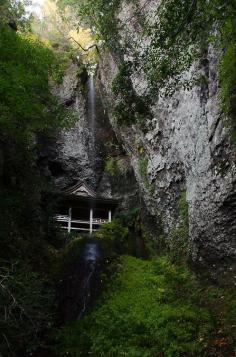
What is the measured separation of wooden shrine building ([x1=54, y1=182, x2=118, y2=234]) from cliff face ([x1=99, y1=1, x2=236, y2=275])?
4.85 m

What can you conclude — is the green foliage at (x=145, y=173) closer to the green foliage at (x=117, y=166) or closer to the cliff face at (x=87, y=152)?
the cliff face at (x=87, y=152)

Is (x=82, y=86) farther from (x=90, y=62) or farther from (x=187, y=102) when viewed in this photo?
(x=187, y=102)

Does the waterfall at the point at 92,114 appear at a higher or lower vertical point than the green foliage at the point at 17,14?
lower

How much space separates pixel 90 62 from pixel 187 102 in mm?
17833

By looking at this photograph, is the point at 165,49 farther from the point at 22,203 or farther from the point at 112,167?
the point at 112,167

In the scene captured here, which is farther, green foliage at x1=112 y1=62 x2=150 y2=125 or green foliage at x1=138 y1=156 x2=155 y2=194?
green foliage at x1=138 y1=156 x2=155 y2=194

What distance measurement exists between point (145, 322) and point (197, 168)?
5.61m

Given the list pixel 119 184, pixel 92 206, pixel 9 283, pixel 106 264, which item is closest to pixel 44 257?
pixel 106 264

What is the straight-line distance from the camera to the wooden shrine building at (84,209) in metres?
23.2

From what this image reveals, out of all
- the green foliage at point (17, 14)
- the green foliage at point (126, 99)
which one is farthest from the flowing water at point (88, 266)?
the green foliage at point (17, 14)

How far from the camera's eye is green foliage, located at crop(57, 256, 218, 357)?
998 cm

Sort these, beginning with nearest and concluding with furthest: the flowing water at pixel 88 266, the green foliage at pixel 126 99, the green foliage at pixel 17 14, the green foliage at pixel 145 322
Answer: the green foliage at pixel 145 322 → the green foliage at pixel 126 99 → the flowing water at pixel 88 266 → the green foliage at pixel 17 14

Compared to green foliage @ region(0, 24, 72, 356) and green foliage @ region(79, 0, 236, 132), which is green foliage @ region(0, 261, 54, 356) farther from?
green foliage @ region(79, 0, 236, 132)

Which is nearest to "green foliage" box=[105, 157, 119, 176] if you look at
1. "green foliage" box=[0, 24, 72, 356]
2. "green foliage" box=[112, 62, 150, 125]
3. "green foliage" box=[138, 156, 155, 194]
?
"green foliage" box=[138, 156, 155, 194]
